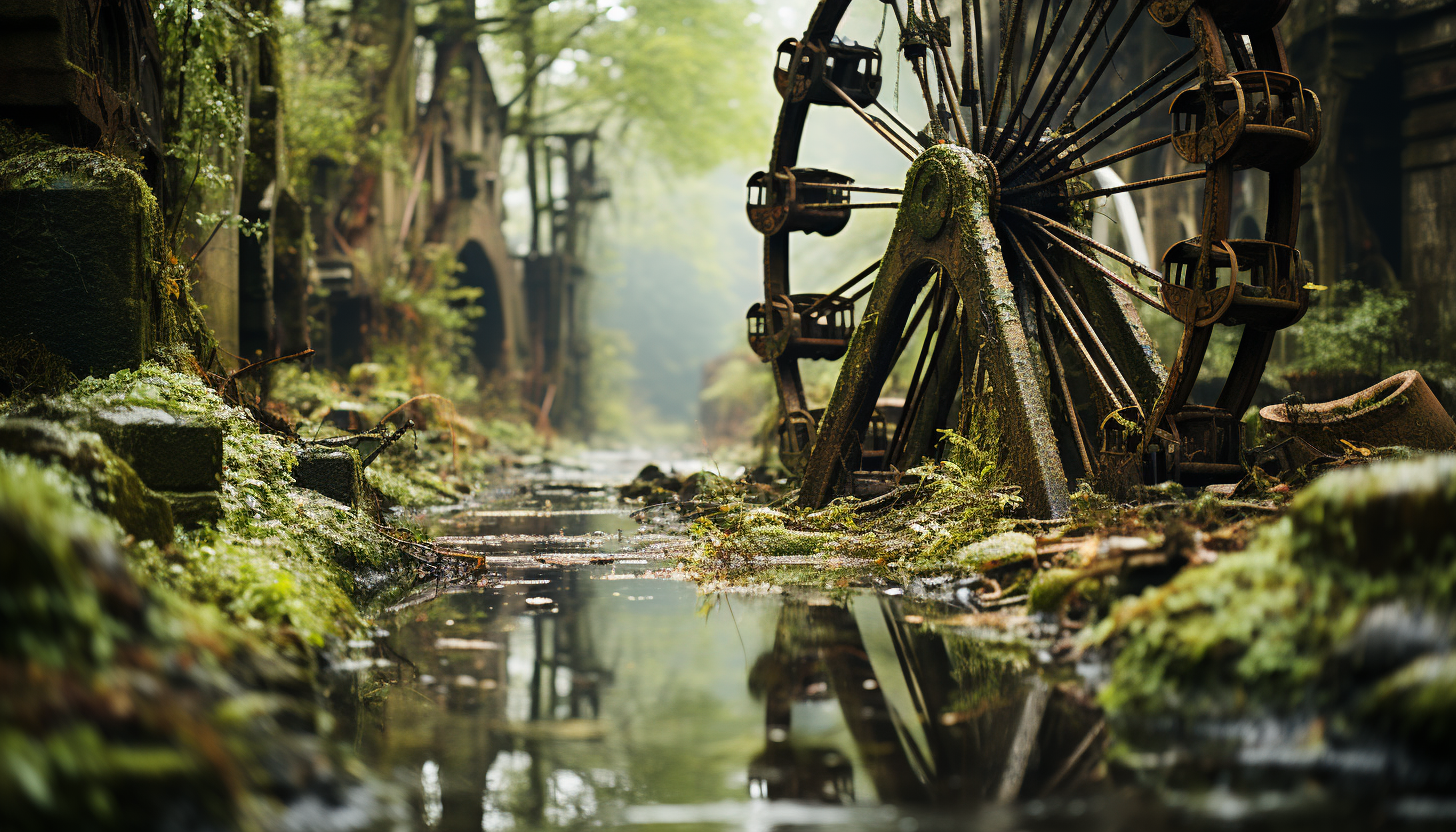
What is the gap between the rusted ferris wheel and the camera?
6461 mm

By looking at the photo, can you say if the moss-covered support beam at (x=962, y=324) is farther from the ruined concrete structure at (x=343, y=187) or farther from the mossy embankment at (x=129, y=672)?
the ruined concrete structure at (x=343, y=187)

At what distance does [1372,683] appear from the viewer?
2.73 m

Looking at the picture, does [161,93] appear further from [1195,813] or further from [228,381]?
[1195,813]

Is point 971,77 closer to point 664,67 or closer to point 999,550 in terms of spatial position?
point 999,550

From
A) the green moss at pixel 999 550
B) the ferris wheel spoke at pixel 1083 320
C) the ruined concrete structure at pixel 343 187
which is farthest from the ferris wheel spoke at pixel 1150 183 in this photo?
the ruined concrete structure at pixel 343 187

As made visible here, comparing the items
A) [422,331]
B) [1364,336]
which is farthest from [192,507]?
[422,331]

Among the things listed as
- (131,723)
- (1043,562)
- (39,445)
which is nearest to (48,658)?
(131,723)

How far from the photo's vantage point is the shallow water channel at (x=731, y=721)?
265 centimetres

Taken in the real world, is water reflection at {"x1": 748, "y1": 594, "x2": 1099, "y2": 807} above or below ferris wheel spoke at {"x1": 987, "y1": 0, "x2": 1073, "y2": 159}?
below

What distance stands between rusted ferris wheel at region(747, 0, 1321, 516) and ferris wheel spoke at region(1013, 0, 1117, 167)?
24 mm

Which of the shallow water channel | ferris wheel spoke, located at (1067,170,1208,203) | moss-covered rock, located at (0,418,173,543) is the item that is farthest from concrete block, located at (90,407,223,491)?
ferris wheel spoke, located at (1067,170,1208,203)

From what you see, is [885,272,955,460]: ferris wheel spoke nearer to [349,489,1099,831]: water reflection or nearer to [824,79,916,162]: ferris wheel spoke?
[824,79,916,162]: ferris wheel spoke

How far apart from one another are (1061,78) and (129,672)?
783cm

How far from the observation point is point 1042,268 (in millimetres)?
8391
